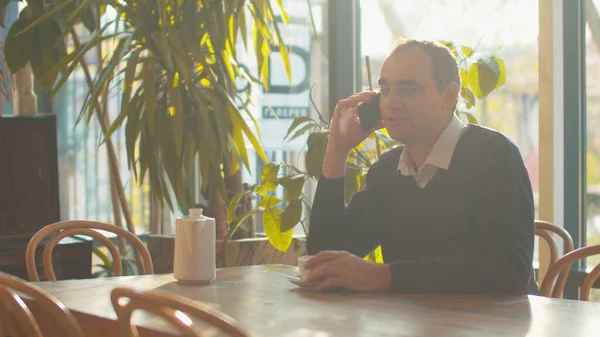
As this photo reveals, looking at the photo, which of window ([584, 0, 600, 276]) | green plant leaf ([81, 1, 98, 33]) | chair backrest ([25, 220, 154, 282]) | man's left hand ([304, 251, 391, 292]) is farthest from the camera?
green plant leaf ([81, 1, 98, 33])

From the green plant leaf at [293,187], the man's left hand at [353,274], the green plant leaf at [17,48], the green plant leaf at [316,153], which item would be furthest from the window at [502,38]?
the green plant leaf at [17,48]

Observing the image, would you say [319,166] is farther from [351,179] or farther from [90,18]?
[90,18]

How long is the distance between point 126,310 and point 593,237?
2.15 meters

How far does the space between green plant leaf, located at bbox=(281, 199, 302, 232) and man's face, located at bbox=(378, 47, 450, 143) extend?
0.72 meters

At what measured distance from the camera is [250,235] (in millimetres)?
3537

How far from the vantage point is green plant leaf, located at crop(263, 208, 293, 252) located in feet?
9.14

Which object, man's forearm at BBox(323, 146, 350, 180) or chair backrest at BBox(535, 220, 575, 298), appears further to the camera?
man's forearm at BBox(323, 146, 350, 180)

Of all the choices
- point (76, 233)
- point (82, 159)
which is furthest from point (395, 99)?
point (82, 159)

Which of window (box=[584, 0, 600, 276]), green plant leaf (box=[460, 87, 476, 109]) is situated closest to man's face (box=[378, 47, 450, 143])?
green plant leaf (box=[460, 87, 476, 109])

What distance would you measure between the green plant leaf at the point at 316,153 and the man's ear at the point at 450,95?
765 mm

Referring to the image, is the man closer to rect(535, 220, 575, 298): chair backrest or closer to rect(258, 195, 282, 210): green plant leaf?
rect(535, 220, 575, 298): chair backrest

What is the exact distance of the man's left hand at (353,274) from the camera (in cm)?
175

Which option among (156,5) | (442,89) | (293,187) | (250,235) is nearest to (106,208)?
(250,235)

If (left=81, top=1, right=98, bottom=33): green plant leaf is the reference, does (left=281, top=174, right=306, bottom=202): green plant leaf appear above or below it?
below
